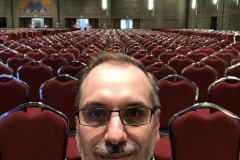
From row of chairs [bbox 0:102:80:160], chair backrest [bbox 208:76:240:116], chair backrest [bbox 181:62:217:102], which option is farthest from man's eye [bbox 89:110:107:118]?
chair backrest [bbox 181:62:217:102]

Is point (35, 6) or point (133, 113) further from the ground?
point (35, 6)

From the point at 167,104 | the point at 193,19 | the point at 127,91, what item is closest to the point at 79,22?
the point at 193,19

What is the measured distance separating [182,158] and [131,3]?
36.1 m

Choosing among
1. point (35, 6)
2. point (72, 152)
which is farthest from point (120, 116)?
point (35, 6)

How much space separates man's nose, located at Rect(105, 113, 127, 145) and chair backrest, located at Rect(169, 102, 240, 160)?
1.51m

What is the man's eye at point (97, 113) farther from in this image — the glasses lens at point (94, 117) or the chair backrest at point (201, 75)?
the chair backrest at point (201, 75)

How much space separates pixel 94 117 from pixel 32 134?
154 centimetres

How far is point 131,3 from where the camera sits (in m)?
37.5

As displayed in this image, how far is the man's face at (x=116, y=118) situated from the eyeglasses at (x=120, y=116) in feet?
0.05

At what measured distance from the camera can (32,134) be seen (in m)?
2.58

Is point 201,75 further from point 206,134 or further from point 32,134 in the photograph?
point 32,134

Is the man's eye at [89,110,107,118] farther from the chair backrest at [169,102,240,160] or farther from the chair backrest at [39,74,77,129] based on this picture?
the chair backrest at [39,74,77,129]

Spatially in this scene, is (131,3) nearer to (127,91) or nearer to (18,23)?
(18,23)

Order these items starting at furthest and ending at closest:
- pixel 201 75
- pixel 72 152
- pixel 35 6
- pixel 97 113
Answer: pixel 35 6
pixel 201 75
pixel 72 152
pixel 97 113
